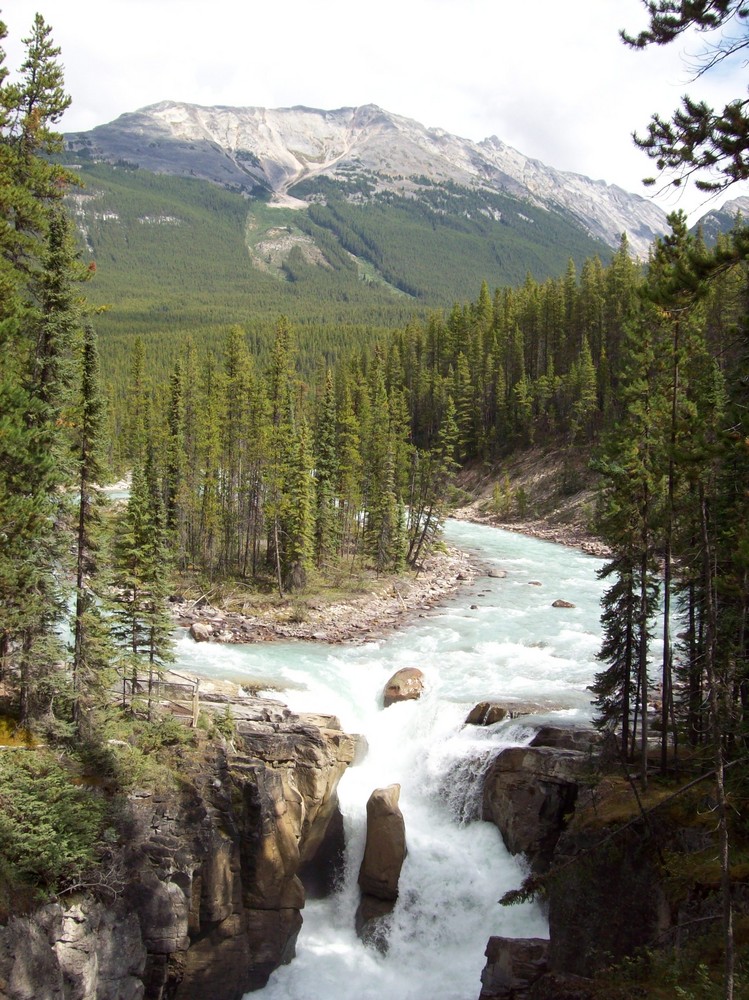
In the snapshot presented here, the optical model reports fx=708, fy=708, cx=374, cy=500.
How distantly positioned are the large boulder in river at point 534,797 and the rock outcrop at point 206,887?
547 centimetres

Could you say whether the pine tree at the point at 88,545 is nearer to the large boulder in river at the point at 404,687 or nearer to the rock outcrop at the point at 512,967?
the large boulder in river at the point at 404,687

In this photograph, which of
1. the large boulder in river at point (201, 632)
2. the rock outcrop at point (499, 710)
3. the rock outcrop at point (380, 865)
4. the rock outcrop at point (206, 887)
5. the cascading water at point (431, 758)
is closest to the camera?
the rock outcrop at point (206, 887)

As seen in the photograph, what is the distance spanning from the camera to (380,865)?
73.6 ft

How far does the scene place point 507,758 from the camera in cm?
2295

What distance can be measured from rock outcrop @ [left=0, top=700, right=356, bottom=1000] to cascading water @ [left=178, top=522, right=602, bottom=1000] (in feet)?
4.71

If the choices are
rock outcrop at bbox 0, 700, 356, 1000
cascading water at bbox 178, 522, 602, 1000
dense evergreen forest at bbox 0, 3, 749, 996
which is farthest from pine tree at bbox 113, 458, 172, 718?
cascading water at bbox 178, 522, 602, 1000

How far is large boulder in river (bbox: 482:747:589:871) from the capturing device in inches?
840

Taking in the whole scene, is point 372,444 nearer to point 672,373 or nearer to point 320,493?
point 320,493

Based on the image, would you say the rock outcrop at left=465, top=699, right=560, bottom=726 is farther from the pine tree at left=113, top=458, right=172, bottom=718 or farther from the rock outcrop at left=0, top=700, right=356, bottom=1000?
the pine tree at left=113, top=458, right=172, bottom=718

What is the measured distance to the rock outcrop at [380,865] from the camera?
72.1ft

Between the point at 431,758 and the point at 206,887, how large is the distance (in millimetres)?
8784

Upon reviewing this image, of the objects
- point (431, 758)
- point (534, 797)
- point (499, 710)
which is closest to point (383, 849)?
point (431, 758)

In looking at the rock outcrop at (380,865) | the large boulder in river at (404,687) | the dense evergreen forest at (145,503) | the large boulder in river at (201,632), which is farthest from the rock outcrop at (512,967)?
the large boulder in river at (201,632)

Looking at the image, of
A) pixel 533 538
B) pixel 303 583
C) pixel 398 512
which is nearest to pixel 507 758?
pixel 303 583
